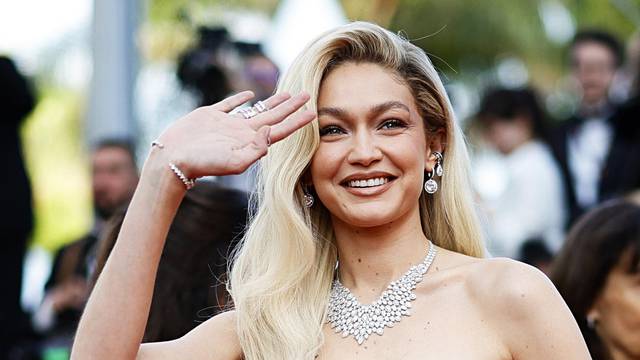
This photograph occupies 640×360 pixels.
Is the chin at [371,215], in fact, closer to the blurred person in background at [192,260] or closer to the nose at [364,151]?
the nose at [364,151]

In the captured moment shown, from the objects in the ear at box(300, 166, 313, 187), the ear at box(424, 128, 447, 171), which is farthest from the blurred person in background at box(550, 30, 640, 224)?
the ear at box(300, 166, 313, 187)

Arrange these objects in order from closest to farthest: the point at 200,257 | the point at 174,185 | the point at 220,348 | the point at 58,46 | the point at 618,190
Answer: the point at 174,185, the point at 220,348, the point at 200,257, the point at 618,190, the point at 58,46

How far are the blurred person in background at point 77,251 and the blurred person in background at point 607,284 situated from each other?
11.1 ft

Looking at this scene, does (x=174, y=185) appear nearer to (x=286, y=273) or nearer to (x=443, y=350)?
(x=286, y=273)

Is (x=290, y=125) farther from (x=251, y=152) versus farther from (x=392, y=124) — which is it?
(x=392, y=124)

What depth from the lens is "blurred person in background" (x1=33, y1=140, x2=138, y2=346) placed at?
7.65 meters

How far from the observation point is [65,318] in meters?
7.79

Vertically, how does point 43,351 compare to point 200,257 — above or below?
below

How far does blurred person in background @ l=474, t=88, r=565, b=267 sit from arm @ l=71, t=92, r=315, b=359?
4.11 meters

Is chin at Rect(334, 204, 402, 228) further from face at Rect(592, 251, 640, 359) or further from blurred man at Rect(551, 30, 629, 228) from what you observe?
blurred man at Rect(551, 30, 629, 228)

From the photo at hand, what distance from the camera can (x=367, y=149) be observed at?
3730mm

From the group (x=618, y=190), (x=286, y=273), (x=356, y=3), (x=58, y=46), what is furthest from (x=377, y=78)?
(x=58, y=46)

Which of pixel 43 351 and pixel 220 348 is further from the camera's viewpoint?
pixel 43 351

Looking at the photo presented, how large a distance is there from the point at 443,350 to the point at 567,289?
4.72ft
